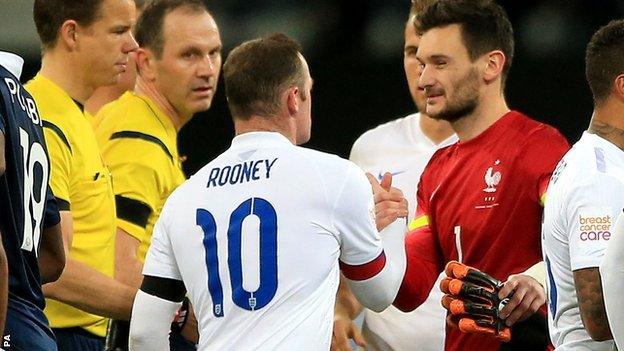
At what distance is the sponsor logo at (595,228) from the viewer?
4.59 meters

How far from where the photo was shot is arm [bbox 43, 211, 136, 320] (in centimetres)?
543

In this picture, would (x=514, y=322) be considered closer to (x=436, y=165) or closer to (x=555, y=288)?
(x=555, y=288)

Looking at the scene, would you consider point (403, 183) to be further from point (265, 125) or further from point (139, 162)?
point (265, 125)

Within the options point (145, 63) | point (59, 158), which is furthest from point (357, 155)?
point (59, 158)

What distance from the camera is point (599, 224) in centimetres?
462

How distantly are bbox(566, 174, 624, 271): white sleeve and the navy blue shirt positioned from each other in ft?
5.41

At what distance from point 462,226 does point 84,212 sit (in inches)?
55.5

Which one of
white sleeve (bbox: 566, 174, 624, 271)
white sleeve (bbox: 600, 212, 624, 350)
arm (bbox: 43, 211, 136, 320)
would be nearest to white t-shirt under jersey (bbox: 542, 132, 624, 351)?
white sleeve (bbox: 566, 174, 624, 271)

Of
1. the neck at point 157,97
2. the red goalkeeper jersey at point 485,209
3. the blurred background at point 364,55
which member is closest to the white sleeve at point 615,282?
the red goalkeeper jersey at point 485,209

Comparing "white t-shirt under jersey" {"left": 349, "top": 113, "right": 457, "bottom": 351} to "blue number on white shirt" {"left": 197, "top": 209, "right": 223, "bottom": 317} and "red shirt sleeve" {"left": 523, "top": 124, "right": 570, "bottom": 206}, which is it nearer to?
"red shirt sleeve" {"left": 523, "top": 124, "right": 570, "bottom": 206}

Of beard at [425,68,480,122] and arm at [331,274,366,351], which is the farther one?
arm at [331,274,366,351]

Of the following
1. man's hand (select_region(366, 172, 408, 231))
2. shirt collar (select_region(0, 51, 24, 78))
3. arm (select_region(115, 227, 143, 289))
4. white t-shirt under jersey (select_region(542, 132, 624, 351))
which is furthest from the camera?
arm (select_region(115, 227, 143, 289))

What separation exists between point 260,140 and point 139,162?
1.23 metres

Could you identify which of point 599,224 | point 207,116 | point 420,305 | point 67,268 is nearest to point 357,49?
point 207,116
